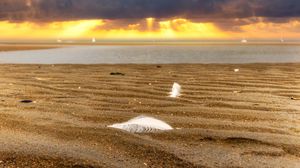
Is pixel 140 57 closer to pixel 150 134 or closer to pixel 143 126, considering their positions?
pixel 143 126

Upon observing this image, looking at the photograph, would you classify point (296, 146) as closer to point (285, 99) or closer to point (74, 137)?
point (74, 137)

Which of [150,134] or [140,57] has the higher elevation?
[140,57]

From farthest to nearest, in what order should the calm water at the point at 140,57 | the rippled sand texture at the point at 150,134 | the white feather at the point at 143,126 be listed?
the calm water at the point at 140,57, the white feather at the point at 143,126, the rippled sand texture at the point at 150,134

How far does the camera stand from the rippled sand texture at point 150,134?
3.24 meters

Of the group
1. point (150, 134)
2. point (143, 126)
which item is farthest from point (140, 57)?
point (150, 134)

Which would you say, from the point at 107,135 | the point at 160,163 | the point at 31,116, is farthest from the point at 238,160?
the point at 31,116

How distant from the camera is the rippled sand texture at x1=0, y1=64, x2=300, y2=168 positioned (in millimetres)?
3240

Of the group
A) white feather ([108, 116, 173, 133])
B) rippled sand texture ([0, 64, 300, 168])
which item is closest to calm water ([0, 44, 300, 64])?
rippled sand texture ([0, 64, 300, 168])

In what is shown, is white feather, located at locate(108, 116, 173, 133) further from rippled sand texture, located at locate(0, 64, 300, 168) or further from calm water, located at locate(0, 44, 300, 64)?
calm water, located at locate(0, 44, 300, 64)

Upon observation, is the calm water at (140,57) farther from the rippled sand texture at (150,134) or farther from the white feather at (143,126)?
the white feather at (143,126)

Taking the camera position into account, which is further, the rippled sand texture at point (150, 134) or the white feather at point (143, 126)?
the white feather at point (143, 126)

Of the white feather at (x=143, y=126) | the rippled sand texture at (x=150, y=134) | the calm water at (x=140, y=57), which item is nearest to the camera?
the rippled sand texture at (x=150, y=134)

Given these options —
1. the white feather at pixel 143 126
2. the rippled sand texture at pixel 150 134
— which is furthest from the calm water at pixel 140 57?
the white feather at pixel 143 126

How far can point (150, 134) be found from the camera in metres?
3.99
